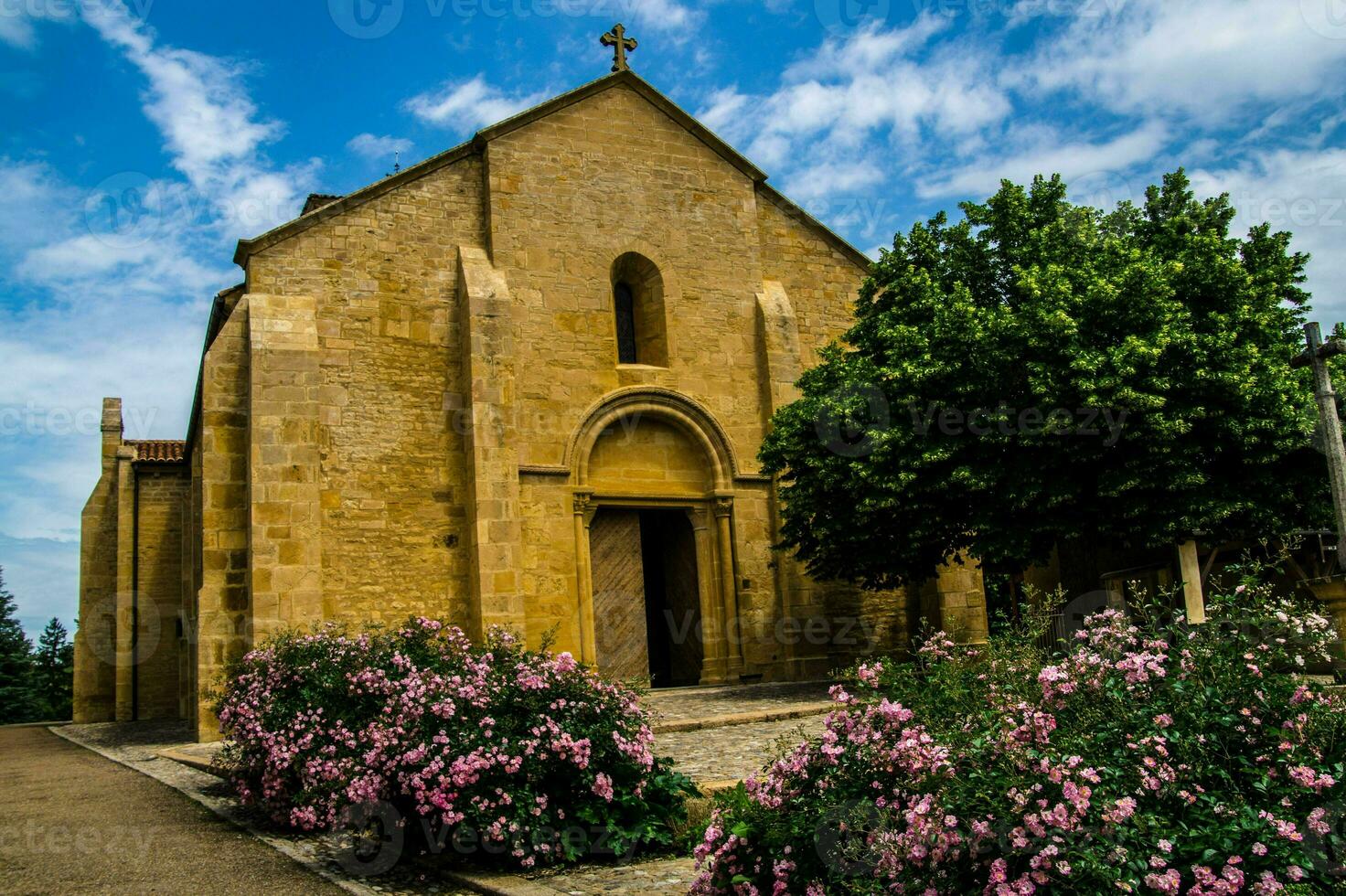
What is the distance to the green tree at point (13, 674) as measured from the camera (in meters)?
43.4

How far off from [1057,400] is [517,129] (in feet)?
34.5

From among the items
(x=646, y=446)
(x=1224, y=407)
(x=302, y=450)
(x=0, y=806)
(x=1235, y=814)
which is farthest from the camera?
(x=646, y=446)

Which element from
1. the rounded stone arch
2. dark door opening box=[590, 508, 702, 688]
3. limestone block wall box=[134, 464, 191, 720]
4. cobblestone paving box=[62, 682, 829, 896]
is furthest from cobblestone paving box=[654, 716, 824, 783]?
limestone block wall box=[134, 464, 191, 720]

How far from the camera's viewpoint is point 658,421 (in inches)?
788

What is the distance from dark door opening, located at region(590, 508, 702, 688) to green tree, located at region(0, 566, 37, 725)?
34.1 m

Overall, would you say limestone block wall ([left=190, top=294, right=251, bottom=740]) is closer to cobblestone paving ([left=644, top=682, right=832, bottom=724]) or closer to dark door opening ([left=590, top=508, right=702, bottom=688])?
dark door opening ([left=590, top=508, right=702, bottom=688])

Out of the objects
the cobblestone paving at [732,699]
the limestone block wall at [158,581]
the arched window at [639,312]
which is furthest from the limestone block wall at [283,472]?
the limestone block wall at [158,581]

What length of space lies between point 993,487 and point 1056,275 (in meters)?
3.18

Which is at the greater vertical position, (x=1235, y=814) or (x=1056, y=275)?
(x=1056, y=275)

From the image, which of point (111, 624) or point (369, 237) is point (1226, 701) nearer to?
point (369, 237)

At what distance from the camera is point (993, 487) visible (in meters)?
16.1

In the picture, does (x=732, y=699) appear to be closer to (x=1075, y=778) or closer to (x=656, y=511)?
(x=656, y=511)

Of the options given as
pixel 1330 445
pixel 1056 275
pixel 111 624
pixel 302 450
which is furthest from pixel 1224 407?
pixel 111 624

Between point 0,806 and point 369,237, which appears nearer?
point 0,806
